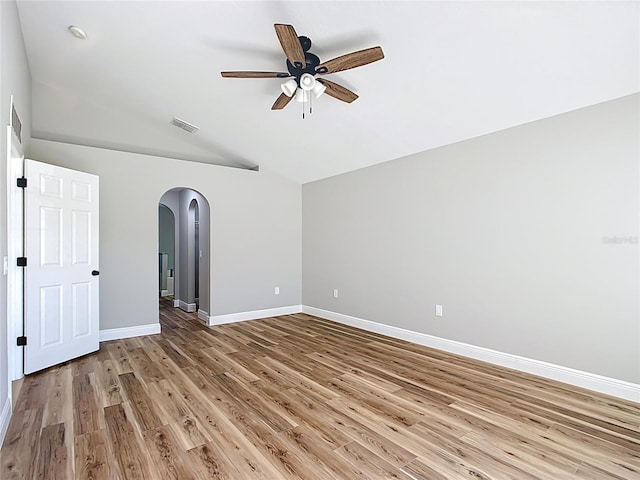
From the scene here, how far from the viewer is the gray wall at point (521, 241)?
281 centimetres

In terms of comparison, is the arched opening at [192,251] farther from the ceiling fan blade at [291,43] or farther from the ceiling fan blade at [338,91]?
the ceiling fan blade at [291,43]

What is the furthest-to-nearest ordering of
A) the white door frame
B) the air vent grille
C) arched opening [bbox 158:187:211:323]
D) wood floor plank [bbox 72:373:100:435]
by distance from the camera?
arched opening [bbox 158:187:211:323] → the air vent grille → the white door frame → wood floor plank [bbox 72:373:100:435]

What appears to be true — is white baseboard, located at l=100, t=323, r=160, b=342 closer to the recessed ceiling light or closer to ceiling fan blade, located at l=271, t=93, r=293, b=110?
the recessed ceiling light

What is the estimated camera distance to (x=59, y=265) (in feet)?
12.2

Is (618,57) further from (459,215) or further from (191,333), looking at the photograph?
(191,333)

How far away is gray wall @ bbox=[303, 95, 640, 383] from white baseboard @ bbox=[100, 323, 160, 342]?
3.02 metres

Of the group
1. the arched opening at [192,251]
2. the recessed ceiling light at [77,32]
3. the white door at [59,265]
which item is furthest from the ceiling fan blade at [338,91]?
the arched opening at [192,251]

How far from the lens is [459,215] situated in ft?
12.7

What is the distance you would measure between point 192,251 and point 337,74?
4486mm

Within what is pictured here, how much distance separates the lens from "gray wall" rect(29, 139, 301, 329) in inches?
180

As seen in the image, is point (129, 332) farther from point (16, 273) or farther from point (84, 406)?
point (84, 406)

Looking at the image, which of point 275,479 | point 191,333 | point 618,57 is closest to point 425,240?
point 618,57

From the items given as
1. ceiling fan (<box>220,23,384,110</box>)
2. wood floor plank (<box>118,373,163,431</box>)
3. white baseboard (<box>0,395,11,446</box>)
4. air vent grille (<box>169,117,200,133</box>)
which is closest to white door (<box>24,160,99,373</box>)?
wood floor plank (<box>118,373,163,431</box>)

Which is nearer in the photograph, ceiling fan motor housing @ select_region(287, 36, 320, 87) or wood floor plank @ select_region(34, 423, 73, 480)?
wood floor plank @ select_region(34, 423, 73, 480)
